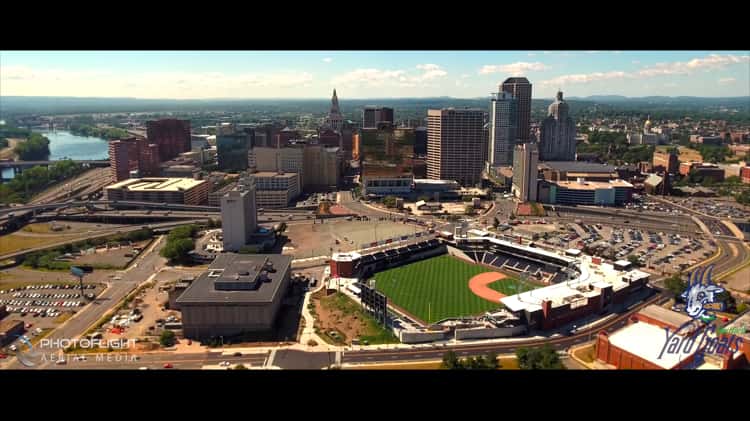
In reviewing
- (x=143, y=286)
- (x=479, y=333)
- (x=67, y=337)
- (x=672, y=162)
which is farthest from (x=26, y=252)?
(x=672, y=162)

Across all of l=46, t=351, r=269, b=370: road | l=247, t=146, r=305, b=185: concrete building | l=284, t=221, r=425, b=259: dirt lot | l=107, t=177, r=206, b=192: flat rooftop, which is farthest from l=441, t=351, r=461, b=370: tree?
l=247, t=146, r=305, b=185: concrete building

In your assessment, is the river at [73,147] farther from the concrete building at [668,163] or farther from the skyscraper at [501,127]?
the concrete building at [668,163]

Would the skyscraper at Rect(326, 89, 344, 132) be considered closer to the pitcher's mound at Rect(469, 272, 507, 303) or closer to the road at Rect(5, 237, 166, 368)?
the road at Rect(5, 237, 166, 368)

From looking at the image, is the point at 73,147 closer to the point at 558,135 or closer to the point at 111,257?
the point at 111,257

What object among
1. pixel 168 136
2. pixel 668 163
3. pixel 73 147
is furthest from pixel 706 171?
pixel 73 147
